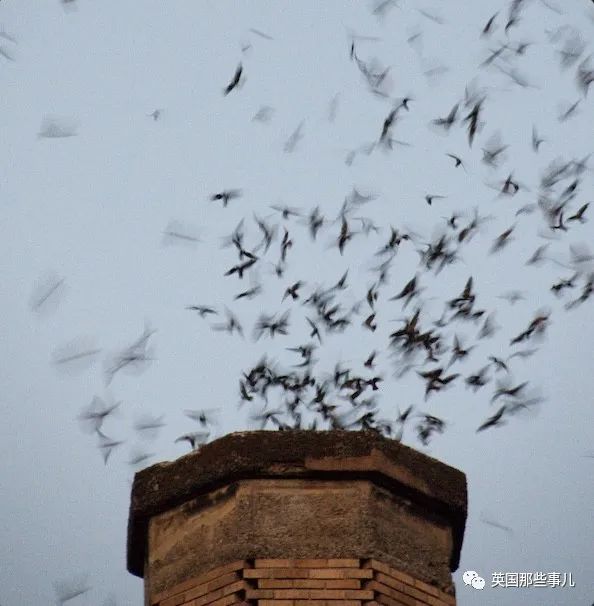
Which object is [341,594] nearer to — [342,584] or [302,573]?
[342,584]

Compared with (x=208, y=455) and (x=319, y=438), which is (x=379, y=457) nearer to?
(x=319, y=438)

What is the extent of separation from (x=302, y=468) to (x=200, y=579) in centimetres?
86

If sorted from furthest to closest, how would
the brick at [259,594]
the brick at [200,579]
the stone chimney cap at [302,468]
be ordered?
the stone chimney cap at [302,468] → the brick at [200,579] → the brick at [259,594]

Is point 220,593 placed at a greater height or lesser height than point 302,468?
lesser

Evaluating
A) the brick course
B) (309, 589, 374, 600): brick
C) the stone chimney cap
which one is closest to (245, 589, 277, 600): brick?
the brick course

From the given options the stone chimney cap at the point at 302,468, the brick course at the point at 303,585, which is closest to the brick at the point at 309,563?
the brick course at the point at 303,585

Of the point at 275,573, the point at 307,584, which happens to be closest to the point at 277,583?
the point at 275,573

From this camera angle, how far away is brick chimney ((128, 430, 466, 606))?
8.40 m

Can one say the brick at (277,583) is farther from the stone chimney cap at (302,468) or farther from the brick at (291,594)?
the stone chimney cap at (302,468)

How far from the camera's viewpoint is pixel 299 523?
856 cm

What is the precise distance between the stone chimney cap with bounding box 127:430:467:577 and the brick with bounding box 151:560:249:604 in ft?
1.48

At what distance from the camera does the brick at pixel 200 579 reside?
27.6 feet

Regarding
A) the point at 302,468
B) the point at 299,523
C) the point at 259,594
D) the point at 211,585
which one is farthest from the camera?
the point at 302,468

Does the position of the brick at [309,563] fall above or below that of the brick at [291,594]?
above
